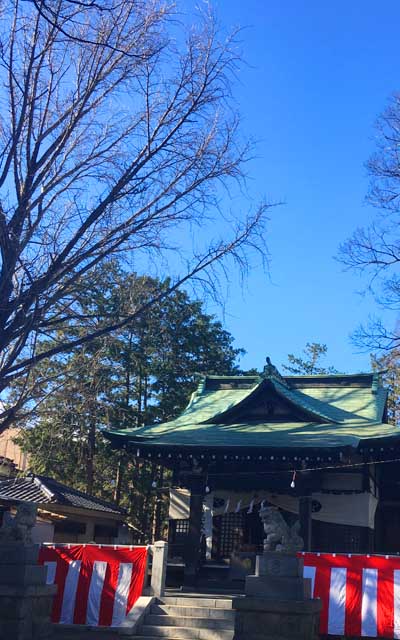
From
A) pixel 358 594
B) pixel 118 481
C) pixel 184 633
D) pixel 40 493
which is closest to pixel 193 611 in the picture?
pixel 184 633

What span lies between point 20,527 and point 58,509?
9076 mm

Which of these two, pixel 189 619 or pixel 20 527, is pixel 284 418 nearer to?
pixel 189 619

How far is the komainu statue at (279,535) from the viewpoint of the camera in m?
10.9

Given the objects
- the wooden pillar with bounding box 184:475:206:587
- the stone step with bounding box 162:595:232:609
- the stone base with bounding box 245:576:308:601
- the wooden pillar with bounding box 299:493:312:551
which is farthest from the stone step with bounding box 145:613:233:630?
the wooden pillar with bounding box 299:493:312:551

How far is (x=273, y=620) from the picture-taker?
10.2 metres

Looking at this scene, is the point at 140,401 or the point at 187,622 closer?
the point at 187,622

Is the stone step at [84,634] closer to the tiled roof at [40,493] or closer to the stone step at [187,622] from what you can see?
the stone step at [187,622]

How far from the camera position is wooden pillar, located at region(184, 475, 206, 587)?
15672mm

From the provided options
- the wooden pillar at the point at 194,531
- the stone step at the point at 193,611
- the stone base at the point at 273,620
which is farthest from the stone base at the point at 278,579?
the wooden pillar at the point at 194,531

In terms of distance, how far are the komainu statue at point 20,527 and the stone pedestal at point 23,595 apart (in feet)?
0.69

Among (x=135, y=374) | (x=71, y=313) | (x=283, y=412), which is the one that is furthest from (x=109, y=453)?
(x=71, y=313)

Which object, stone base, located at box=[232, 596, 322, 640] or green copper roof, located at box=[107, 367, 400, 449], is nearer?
stone base, located at box=[232, 596, 322, 640]

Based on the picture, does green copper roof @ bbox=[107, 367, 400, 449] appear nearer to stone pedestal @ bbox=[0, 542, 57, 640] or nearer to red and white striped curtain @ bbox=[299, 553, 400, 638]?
red and white striped curtain @ bbox=[299, 553, 400, 638]

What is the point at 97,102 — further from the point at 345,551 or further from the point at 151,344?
the point at 151,344
